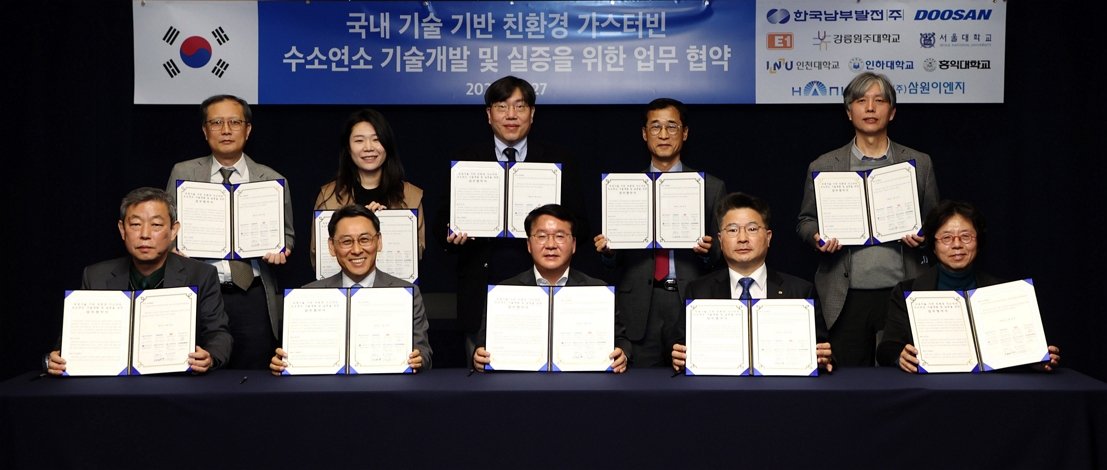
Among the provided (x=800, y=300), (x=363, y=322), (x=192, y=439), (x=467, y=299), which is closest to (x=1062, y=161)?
(x=800, y=300)

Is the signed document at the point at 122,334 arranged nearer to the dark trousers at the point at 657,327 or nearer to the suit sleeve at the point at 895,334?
the dark trousers at the point at 657,327

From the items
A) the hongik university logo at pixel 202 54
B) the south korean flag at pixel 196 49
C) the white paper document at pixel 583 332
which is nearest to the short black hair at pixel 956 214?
the white paper document at pixel 583 332

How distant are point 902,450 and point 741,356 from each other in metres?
0.58

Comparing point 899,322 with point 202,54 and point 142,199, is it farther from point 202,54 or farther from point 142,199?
point 202,54

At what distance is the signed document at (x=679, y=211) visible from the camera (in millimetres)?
3955

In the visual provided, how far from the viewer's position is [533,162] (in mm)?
4121

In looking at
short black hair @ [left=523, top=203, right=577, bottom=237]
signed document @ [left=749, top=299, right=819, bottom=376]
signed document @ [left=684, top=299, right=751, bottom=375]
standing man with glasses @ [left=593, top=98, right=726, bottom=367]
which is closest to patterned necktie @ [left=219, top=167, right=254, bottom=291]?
short black hair @ [left=523, top=203, right=577, bottom=237]

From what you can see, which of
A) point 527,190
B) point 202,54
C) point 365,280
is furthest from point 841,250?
point 202,54

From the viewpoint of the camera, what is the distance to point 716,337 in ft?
9.87

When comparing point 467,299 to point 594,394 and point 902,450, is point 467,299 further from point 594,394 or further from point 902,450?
point 902,450

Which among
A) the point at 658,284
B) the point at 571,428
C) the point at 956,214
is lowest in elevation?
the point at 571,428

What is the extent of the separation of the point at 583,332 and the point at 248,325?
1836 millimetres

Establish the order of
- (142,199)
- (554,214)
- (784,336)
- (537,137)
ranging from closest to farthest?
(784,336) < (142,199) < (554,214) < (537,137)

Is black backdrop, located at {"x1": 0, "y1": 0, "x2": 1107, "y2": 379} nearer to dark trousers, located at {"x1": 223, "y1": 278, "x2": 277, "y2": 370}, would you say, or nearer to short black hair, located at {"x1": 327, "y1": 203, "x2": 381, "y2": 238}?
dark trousers, located at {"x1": 223, "y1": 278, "x2": 277, "y2": 370}
